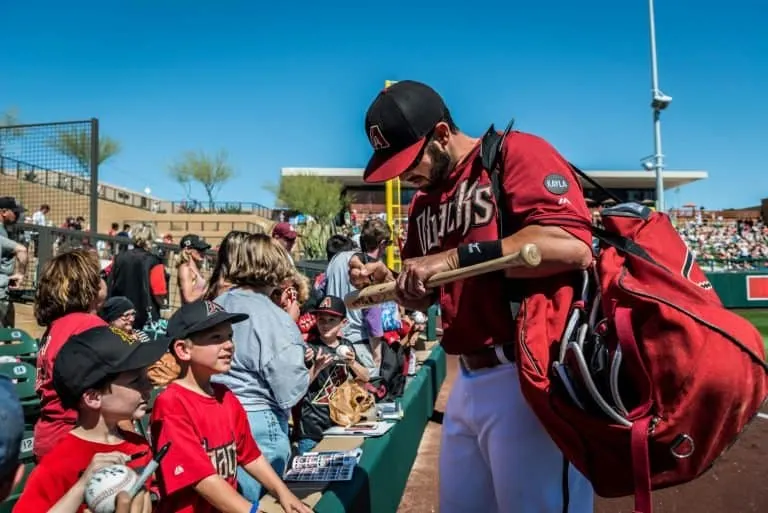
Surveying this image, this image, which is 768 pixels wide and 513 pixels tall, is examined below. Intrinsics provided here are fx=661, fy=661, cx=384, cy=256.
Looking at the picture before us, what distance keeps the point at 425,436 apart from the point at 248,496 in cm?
371

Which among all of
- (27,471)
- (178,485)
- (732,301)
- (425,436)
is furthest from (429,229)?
(732,301)

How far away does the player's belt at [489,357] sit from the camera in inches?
75.8

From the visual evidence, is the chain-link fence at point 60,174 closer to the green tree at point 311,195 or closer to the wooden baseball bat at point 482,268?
the wooden baseball bat at point 482,268

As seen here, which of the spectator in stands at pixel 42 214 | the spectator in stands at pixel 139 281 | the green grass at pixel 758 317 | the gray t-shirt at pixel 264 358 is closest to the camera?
the gray t-shirt at pixel 264 358

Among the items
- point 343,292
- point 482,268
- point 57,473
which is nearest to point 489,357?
point 482,268

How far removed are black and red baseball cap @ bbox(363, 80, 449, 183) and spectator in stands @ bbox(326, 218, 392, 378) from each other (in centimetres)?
373

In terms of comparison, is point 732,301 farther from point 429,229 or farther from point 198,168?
point 198,168

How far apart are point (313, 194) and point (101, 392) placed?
47575mm

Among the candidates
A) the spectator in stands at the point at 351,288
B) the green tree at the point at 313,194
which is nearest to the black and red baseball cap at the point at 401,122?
the spectator in stands at the point at 351,288

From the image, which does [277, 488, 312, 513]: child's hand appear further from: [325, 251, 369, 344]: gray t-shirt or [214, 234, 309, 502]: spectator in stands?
[325, 251, 369, 344]: gray t-shirt

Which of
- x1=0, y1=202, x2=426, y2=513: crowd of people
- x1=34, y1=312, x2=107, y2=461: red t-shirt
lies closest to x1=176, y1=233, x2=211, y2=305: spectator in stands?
x1=0, y1=202, x2=426, y2=513: crowd of people

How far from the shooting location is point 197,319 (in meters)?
2.65

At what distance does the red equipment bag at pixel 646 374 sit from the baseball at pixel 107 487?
106cm

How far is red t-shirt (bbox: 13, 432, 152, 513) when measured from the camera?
6.70 ft
